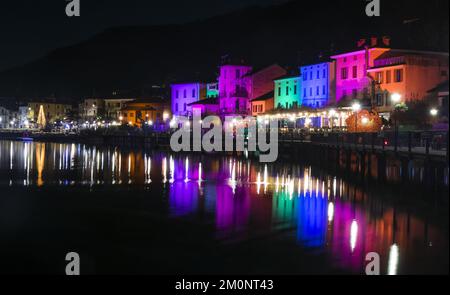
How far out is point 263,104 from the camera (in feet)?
298

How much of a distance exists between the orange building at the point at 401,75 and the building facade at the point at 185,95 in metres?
48.5

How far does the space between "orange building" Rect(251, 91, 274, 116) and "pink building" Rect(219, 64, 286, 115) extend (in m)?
1.98

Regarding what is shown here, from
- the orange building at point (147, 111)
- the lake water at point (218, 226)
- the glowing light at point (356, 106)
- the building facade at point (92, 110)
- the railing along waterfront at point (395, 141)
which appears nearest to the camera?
the lake water at point (218, 226)

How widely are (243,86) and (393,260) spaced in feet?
249

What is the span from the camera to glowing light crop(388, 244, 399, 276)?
65.6 feet

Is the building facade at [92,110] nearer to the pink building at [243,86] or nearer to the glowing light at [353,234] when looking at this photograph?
the pink building at [243,86]

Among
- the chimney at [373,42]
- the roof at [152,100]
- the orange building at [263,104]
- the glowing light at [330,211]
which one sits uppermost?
the chimney at [373,42]

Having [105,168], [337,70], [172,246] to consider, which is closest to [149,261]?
[172,246]

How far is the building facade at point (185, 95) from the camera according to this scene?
10894cm

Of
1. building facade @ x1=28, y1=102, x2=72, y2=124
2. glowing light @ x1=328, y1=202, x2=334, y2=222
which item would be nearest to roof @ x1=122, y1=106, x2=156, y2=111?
building facade @ x1=28, y1=102, x2=72, y2=124

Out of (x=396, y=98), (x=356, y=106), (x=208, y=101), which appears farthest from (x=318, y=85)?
(x=208, y=101)

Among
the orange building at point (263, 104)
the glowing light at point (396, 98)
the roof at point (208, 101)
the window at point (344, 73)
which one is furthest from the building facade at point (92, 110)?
the glowing light at point (396, 98)

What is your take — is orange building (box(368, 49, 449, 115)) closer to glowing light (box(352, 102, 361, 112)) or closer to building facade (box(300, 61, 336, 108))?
glowing light (box(352, 102, 361, 112))

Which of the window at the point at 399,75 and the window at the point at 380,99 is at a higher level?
the window at the point at 399,75
